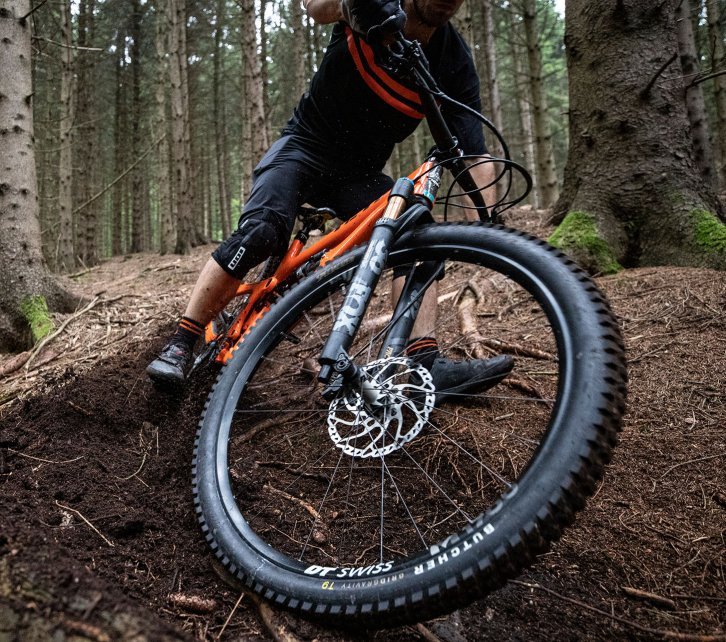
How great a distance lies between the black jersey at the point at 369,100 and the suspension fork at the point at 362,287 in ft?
2.00

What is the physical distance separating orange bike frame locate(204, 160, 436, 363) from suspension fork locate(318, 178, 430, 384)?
0.14 metres

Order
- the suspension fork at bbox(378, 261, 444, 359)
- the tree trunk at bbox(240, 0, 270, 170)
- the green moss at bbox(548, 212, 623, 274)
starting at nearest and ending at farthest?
1. the suspension fork at bbox(378, 261, 444, 359)
2. the green moss at bbox(548, 212, 623, 274)
3. the tree trunk at bbox(240, 0, 270, 170)

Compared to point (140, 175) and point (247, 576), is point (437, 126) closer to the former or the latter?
point (247, 576)

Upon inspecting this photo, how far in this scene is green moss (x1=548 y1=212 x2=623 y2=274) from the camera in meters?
3.83

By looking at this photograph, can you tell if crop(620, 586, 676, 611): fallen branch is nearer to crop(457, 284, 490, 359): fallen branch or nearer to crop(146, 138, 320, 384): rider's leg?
crop(457, 284, 490, 359): fallen branch

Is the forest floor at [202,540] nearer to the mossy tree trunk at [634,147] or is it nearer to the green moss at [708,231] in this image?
the green moss at [708,231]

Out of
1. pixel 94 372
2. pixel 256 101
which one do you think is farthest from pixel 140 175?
pixel 94 372

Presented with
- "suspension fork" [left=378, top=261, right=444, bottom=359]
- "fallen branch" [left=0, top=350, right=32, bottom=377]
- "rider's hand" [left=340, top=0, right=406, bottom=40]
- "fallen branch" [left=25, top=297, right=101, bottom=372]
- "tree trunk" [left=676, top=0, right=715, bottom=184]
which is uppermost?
"tree trunk" [left=676, top=0, right=715, bottom=184]

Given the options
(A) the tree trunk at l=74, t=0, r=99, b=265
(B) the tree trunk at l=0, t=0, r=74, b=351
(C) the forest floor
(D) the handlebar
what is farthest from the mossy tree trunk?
(A) the tree trunk at l=74, t=0, r=99, b=265

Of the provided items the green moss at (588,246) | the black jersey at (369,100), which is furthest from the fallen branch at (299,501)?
the green moss at (588,246)

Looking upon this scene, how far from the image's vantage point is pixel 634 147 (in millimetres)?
3855

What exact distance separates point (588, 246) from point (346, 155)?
218cm

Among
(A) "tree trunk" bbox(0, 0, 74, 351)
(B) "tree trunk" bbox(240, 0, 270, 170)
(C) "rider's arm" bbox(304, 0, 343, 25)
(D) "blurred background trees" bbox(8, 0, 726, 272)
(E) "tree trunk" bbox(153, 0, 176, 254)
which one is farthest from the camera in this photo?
(E) "tree trunk" bbox(153, 0, 176, 254)

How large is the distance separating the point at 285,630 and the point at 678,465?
1.63 meters
